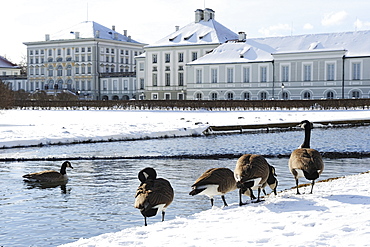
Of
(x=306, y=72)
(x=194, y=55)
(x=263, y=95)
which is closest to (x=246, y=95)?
(x=263, y=95)

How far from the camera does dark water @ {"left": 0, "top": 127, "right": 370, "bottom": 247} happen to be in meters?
8.39

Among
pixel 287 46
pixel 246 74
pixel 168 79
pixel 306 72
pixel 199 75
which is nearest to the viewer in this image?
pixel 306 72

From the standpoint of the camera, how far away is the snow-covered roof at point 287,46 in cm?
6041

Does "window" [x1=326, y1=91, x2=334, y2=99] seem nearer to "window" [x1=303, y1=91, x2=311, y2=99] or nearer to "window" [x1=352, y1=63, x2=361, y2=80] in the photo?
"window" [x1=303, y1=91, x2=311, y2=99]

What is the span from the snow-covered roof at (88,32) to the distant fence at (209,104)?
134ft

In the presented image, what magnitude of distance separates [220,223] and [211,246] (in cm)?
112

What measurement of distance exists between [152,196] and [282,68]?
56871mm

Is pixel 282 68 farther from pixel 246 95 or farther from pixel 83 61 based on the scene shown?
pixel 83 61

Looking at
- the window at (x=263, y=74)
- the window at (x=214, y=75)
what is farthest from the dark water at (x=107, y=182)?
the window at (x=214, y=75)

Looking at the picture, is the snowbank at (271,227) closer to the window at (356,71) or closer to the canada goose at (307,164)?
the canada goose at (307,164)

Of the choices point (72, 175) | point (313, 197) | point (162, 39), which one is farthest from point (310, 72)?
point (313, 197)

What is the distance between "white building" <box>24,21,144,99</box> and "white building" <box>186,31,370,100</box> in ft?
104

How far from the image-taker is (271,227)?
6699mm

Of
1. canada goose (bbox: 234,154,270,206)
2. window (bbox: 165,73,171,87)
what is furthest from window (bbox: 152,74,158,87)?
canada goose (bbox: 234,154,270,206)
